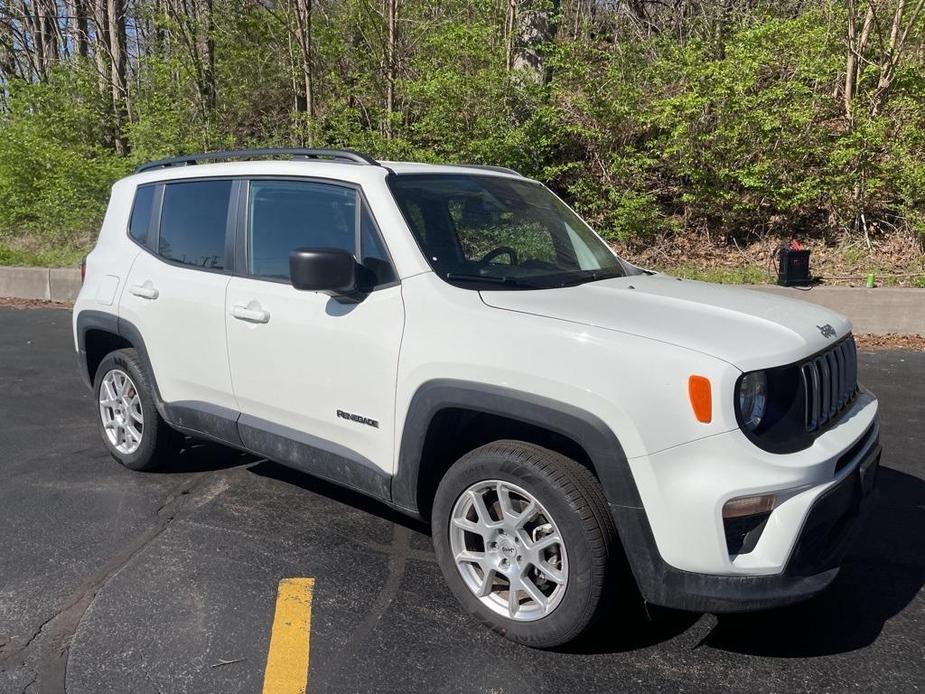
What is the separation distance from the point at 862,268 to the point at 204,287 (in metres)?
9.12

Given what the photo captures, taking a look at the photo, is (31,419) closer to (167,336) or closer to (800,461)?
(167,336)

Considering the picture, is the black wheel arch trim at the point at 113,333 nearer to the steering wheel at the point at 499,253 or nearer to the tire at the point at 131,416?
the tire at the point at 131,416

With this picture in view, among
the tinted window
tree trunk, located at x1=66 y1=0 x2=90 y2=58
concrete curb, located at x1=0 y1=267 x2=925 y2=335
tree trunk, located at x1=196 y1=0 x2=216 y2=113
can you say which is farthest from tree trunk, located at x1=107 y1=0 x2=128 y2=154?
the tinted window

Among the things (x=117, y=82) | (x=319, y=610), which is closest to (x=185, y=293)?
(x=319, y=610)

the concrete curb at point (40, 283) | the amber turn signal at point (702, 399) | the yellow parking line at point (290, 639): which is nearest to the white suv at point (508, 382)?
the amber turn signal at point (702, 399)

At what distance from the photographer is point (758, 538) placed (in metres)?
2.44

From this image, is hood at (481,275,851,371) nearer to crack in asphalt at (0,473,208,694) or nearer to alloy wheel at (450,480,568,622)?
alloy wheel at (450,480,568,622)

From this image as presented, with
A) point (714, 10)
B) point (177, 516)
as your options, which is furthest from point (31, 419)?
point (714, 10)

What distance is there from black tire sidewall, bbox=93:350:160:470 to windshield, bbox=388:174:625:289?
2.06 meters

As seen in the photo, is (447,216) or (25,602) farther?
(447,216)

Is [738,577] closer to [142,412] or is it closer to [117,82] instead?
[142,412]

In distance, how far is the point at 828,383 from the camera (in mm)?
2873

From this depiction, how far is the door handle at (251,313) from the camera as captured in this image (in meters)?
3.57

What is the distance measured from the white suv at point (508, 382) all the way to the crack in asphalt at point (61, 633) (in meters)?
0.73
